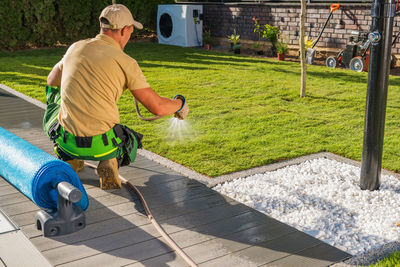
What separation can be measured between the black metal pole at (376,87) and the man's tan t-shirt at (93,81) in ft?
6.32

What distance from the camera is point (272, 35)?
45.0ft

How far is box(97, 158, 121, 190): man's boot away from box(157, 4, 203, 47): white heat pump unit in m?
12.3

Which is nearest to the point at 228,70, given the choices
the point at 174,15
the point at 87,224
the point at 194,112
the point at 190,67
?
the point at 190,67

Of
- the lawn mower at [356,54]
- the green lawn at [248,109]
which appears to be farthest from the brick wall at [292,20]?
the green lawn at [248,109]

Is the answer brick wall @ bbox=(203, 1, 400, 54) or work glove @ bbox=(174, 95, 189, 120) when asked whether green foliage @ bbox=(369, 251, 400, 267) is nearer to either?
work glove @ bbox=(174, 95, 189, 120)

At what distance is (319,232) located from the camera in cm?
348

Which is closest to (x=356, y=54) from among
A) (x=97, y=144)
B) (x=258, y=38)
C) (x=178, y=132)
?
(x=258, y=38)

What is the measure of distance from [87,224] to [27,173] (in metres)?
0.58

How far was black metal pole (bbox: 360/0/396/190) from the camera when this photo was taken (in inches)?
155

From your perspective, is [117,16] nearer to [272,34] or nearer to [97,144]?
[97,144]

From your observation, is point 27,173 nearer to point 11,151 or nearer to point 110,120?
point 11,151

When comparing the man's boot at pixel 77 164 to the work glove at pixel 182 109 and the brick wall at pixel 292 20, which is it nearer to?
the work glove at pixel 182 109

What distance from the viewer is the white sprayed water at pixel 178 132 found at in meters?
6.08

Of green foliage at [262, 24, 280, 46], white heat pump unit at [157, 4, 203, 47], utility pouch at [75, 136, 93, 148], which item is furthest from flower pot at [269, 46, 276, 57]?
utility pouch at [75, 136, 93, 148]
